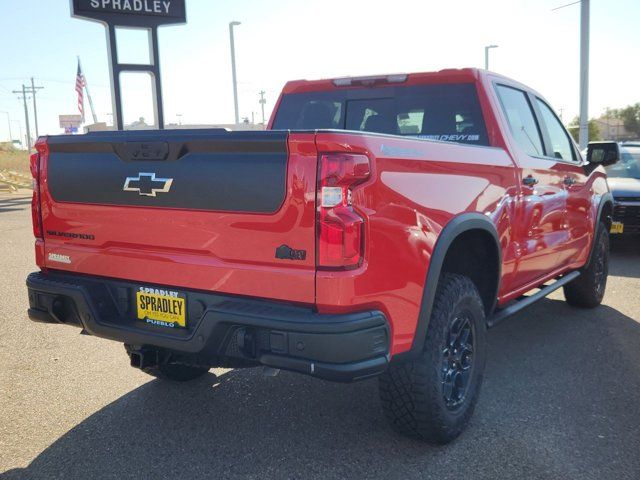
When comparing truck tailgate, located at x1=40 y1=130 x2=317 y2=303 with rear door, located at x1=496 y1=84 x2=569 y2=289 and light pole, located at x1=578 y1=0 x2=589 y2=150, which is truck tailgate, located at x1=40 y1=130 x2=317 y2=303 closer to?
rear door, located at x1=496 y1=84 x2=569 y2=289

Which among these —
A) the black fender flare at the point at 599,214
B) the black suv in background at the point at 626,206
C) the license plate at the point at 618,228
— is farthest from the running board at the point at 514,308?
the black suv in background at the point at 626,206

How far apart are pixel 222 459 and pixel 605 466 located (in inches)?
72.8

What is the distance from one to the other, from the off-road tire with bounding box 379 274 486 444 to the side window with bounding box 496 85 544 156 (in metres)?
1.41

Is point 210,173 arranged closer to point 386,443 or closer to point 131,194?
point 131,194

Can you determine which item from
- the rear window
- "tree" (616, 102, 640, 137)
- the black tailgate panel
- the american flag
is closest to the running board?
the rear window

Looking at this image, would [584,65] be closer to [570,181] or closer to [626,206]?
[626,206]

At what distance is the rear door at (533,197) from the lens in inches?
158

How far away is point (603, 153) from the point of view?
5.30 meters

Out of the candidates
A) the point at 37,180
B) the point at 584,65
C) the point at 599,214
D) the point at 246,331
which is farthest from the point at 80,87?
the point at 246,331

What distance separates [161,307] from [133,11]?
36.5ft

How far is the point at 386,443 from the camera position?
322 cm

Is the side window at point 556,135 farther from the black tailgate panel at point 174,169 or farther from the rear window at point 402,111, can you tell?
the black tailgate panel at point 174,169

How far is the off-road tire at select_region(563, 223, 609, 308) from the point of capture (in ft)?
18.9

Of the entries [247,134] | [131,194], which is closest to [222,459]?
[131,194]
